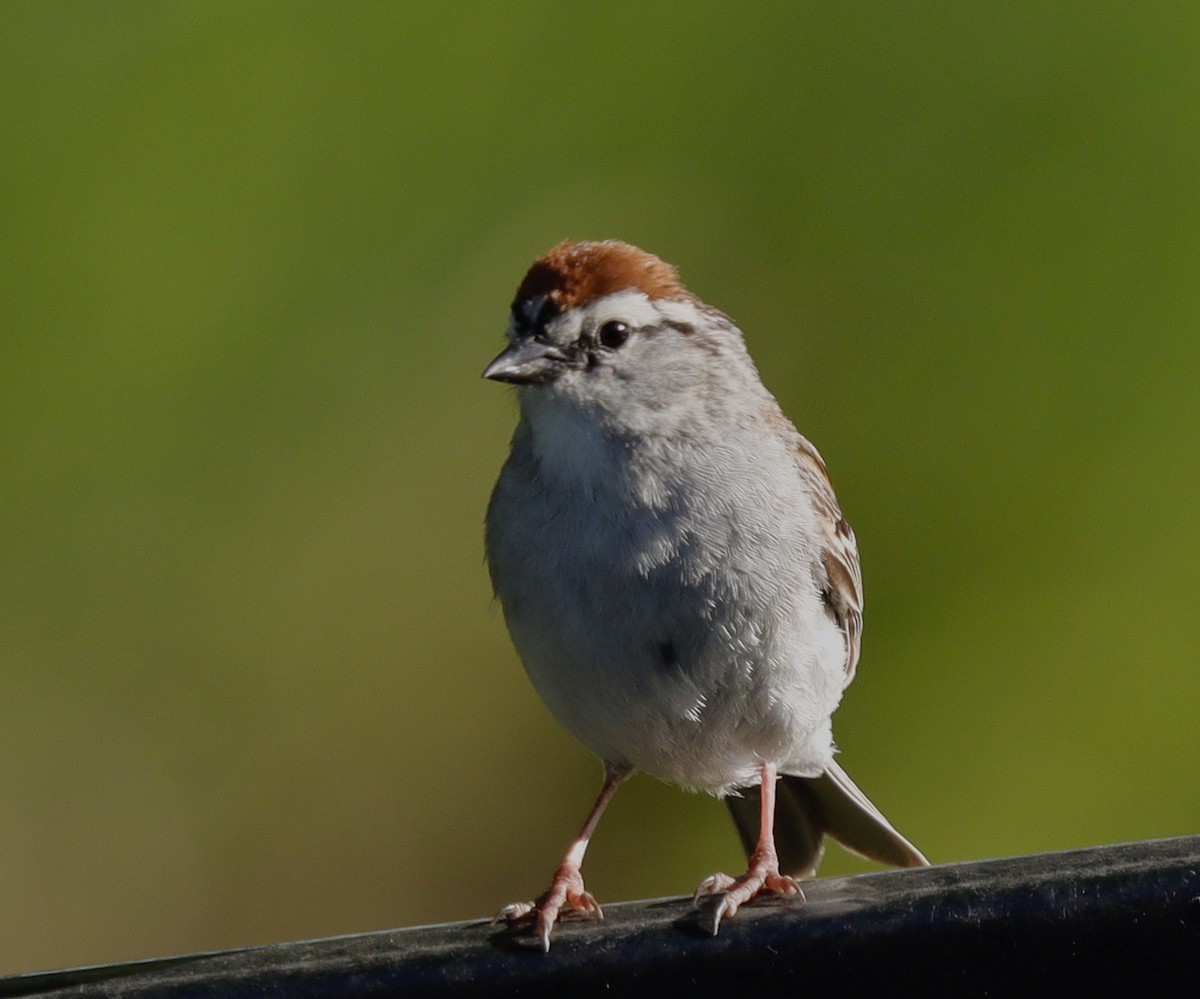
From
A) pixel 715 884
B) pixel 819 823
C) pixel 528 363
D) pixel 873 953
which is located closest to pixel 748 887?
pixel 715 884

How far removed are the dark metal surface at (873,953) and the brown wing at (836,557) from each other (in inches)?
35.1

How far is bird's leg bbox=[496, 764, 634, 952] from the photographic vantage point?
212 centimetres

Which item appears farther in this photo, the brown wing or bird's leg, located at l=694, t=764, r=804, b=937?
the brown wing

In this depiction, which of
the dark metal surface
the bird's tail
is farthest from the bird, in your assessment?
the dark metal surface

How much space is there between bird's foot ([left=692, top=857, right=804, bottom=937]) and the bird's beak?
73cm

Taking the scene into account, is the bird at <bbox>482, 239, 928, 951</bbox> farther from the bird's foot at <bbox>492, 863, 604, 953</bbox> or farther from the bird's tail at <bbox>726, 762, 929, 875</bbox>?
the bird's tail at <bbox>726, 762, 929, 875</bbox>

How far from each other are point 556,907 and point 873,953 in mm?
621

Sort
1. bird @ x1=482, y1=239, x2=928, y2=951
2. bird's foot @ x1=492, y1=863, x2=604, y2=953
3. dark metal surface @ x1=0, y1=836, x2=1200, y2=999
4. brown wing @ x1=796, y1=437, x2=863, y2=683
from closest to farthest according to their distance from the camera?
dark metal surface @ x1=0, y1=836, x2=1200, y2=999 → bird's foot @ x1=492, y1=863, x2=604, y2=953 → bird @ x1=482, y1=239, x2=928, y2=951 → brown wing @ x1=796, y1=437, x2=863, y2=683

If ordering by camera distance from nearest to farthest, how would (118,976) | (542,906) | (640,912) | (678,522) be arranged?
(118,976), (640,912), (542,906), (678,522)

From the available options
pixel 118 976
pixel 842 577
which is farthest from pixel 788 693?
pixel 118 976

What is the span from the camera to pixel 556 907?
224cm

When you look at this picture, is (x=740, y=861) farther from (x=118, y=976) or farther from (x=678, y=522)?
(x=118, y=976)

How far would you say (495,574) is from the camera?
8.40 feet

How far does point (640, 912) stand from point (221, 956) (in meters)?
0.46
